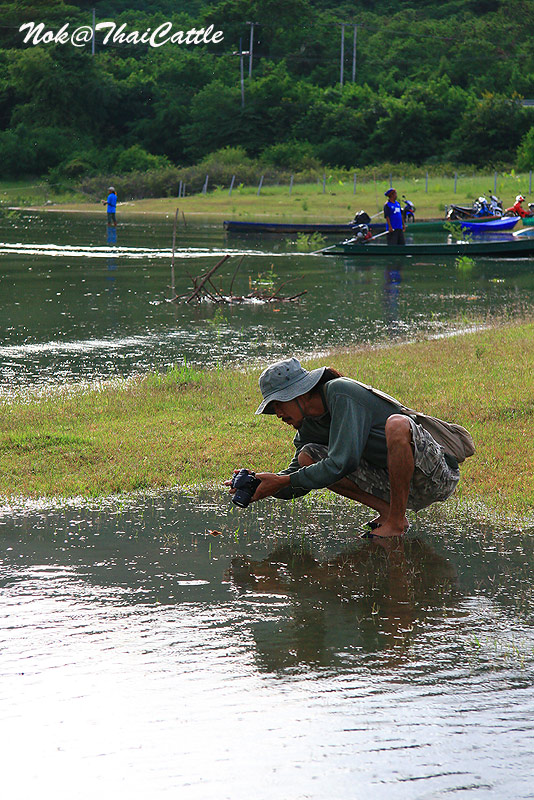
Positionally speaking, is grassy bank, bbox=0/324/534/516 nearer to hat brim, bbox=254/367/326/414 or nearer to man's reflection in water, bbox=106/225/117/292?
hat brim, bbox=254/367/326/414

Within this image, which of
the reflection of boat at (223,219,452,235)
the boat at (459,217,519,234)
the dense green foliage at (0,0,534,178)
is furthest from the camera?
the dense green foliage at (0,0,534,178)

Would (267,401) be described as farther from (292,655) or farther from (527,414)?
(527,414)

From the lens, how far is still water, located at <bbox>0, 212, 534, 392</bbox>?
13359mm

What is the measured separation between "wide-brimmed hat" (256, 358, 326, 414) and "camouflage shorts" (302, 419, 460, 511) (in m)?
0.52

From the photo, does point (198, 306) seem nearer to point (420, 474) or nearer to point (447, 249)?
point (447, 249)

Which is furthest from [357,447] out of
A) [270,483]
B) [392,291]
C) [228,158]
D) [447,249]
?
[228,158]

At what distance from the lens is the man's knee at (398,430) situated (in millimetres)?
5473

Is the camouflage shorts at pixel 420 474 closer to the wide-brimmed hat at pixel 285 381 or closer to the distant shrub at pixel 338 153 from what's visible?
the wide-brimmed hat at pixel 285 381

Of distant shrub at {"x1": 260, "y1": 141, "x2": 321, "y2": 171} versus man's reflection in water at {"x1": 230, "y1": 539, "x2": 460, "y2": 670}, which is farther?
distant shrub at {"x1": 260, "y1": 141, "x2": 321, "y2": 171}

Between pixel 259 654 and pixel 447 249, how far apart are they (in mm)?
23604

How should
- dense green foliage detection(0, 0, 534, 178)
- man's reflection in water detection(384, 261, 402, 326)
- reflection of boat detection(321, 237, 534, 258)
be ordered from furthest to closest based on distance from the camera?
dense green foliage detection(0, 0, 534, 178)
reflection of boat detection(321, 237, 534, 258)
man's reflection in water detection(384, 261, 402, 326)

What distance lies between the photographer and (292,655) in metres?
4.58

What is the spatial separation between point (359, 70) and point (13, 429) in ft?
269

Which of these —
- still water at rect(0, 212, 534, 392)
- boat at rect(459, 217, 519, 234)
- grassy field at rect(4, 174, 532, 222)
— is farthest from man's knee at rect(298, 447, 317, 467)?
grassy field at rect(4, 174, 532, 222)
